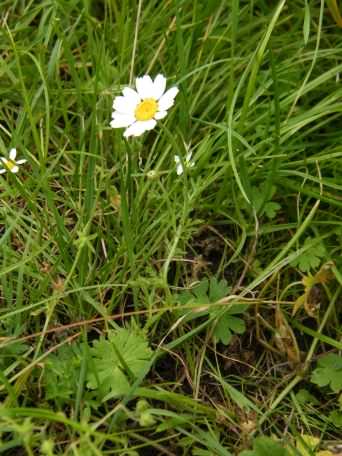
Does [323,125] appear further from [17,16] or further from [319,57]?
[17,16]

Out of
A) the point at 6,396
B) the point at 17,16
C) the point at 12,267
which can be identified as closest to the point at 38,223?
the point at 12,267

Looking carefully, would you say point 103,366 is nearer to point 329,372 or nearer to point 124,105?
point 329,372

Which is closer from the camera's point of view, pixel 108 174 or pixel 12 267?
pixel 12 267

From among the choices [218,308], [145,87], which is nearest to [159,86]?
[145,87]

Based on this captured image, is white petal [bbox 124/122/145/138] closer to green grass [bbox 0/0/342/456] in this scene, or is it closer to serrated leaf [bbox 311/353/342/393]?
green grass [bbox 0/0/342/456]

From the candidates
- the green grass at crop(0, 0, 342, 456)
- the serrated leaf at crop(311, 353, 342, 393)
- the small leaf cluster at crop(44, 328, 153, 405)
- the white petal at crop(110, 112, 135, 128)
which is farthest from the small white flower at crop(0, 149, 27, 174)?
the serrated leaf at crop(311, 353, 342, 393)

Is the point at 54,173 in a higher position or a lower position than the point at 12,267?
higher

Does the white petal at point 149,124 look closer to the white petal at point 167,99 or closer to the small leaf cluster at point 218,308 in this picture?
the white petal at point 167,99
